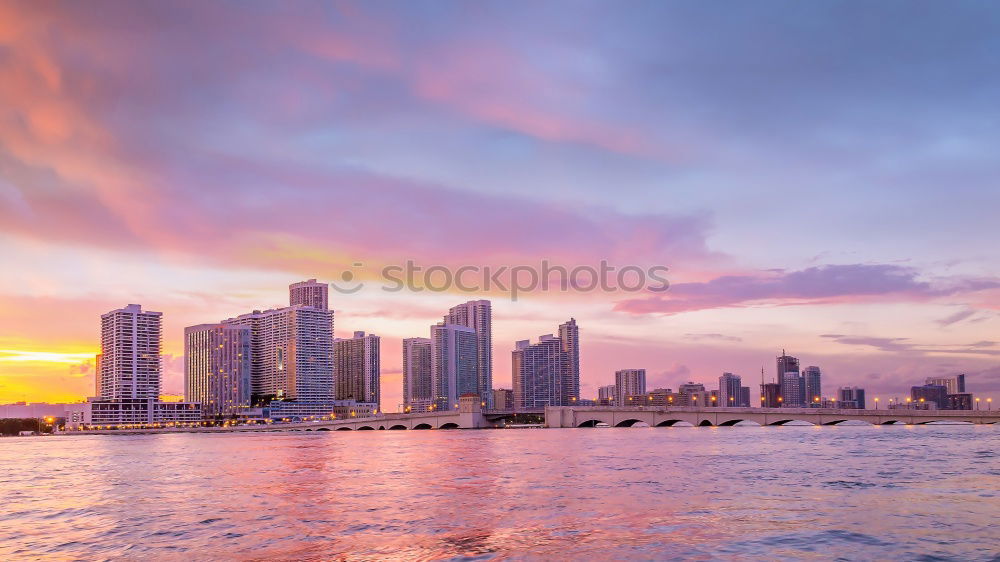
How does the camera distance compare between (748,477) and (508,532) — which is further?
(748,477)

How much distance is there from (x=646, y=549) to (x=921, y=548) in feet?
34.0

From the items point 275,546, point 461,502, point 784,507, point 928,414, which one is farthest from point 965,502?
point 928,414

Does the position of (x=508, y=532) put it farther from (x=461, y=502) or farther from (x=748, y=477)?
(x=748, y=477)

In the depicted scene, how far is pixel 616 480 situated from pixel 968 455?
49.2 meters

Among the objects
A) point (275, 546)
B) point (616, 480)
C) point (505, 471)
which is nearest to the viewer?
point (275, 546)

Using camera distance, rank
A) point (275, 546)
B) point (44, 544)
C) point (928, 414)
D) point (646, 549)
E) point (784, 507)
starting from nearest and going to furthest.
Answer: point (646, 549) → point (275, 546) → point (44, 544) → point (784, 507) → point (928, 414)

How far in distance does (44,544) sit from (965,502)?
4581 cm

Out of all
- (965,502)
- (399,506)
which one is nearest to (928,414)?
(965,502)

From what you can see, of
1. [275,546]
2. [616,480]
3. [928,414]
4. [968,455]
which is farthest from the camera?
[928,414]

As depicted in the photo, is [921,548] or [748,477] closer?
[921,548]

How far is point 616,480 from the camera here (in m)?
60.5

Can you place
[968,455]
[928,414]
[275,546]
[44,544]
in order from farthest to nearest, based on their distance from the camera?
1. [928,414]
2. [968,455]
3. [44,544]
4. [275,546]

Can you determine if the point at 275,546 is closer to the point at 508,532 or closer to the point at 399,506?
the point at 508,532

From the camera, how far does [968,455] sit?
86312 millimetres
